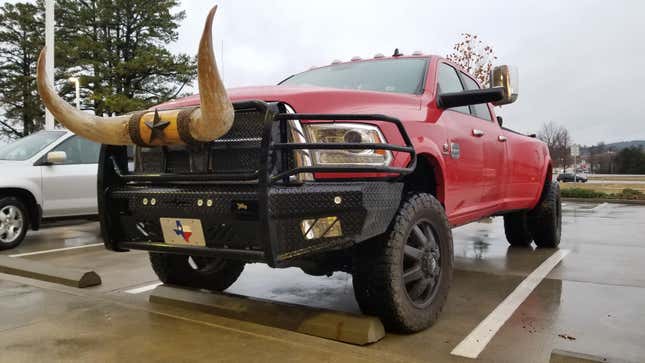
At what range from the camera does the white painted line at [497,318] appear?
3014mm

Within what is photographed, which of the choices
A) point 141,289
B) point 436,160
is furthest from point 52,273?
point 436,160

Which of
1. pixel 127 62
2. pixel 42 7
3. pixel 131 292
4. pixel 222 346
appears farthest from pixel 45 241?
pixel 42 7

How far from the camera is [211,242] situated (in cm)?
287

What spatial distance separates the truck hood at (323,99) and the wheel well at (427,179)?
427mm

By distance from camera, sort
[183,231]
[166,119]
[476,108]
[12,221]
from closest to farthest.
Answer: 1. [166,119]
2. [183,231]
3. [476,108]
4. [12,221]

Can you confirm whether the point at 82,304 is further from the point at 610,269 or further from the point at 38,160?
the point at 610,269

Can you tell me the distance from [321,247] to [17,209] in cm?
557

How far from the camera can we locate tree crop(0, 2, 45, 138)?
108 ft

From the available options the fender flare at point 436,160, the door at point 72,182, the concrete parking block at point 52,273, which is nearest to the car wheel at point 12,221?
the door at point 72,182

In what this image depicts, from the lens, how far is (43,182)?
7.06 meters

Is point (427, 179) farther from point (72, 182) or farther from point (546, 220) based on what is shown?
point (72, 182)

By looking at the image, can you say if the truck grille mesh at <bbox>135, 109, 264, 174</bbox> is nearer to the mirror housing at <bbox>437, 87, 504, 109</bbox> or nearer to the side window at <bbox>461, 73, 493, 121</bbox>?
the mirror housing at <bbox>437, 87, 504, 109</bbox>

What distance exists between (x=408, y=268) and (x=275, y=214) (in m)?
1.15

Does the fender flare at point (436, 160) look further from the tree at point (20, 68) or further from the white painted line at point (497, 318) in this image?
the tree at point (20, 68)
